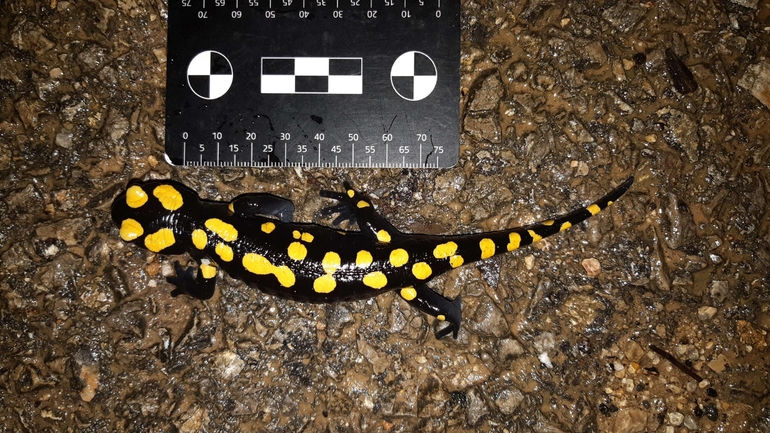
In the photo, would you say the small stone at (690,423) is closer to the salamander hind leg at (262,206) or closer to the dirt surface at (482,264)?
the dirt surface at (482,264)

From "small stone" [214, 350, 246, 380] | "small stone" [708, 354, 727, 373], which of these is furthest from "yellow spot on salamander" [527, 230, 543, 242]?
"small stone" [214, 350, 246, 380]

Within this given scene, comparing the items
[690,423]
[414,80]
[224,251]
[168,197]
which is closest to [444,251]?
[414,80]

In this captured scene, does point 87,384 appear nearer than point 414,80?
Yes

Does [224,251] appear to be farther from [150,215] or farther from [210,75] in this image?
[210,75]

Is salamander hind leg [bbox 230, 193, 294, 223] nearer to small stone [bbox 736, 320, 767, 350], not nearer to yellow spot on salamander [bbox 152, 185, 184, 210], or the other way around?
yellow spot on salamander [bbox 152, 185, 184, 210]

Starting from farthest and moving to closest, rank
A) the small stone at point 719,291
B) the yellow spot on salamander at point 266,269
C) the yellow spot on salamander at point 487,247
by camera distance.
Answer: the small stone at point 719,291, the yellow spot on salamander at point 487,247, the yellow spot on salamander at point 266,269

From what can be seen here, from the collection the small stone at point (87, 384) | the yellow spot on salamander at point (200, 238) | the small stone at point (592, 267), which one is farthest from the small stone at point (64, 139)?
the small stone at point (592, 267)
